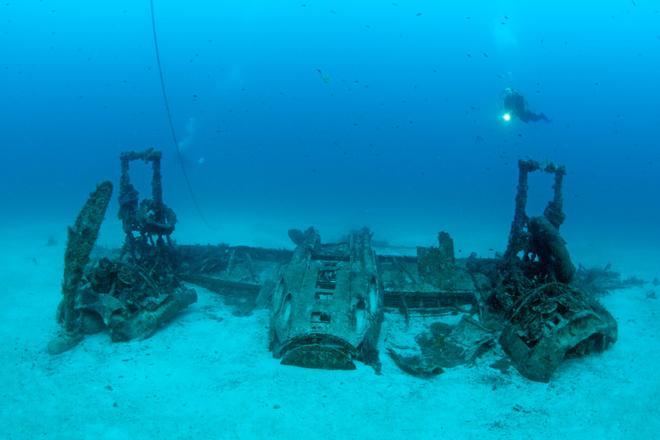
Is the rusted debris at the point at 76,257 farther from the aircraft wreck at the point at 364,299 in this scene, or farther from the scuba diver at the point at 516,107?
the scuba diver at the point at 516,107

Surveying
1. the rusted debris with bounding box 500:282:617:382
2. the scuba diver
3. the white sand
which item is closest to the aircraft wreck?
the rusted debris with bounding box 500:282:617:382

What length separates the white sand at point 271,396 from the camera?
6.25 m

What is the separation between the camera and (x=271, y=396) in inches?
274

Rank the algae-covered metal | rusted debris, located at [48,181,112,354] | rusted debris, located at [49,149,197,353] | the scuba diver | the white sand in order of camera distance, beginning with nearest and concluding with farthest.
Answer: the white sand → the algae-covered metal → rusted debris, located at [48,181,112,354] → rusted debris, located at [49,149,197,353] → the scuba diver

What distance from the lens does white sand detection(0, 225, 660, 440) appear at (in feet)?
20.5

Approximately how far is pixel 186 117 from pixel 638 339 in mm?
166034

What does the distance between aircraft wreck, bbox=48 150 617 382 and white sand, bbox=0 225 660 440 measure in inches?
15.4

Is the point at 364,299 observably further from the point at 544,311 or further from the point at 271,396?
the point at 544,311

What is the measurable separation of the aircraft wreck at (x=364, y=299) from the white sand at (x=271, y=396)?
0.39 meters

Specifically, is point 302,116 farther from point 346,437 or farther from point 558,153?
point 346,437

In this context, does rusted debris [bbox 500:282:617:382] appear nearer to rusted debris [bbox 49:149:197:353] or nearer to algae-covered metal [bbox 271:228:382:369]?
algae-covered metal [bbox 271:228:382:369]

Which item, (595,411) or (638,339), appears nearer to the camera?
(595,411)

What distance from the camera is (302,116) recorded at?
164m

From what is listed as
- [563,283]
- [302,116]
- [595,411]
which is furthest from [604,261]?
[302,116]
